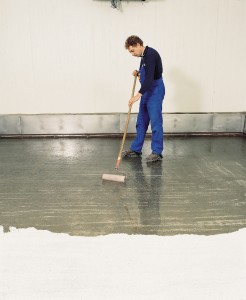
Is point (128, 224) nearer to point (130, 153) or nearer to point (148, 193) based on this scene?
point (148, 193)

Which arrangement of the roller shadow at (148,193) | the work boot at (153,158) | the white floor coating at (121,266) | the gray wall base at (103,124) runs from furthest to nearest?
the gray wall base at (103,124) → the work boot at (153,158) → the roller shadow at (148,193) → the white floor coating at (121,266)

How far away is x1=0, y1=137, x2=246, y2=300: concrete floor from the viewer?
1.40 m

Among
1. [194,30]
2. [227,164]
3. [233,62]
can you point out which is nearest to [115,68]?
[194,30]

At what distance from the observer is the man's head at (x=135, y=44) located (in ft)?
9.87

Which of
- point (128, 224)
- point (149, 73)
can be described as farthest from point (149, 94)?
point (128, 224)

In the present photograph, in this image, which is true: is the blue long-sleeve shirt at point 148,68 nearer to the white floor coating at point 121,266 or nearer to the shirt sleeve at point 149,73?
the shirt sleeve at point 149,73

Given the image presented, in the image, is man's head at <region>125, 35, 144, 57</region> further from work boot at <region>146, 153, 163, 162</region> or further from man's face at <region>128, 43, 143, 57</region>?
work boot at <region>146, 153, 163, 162</region>

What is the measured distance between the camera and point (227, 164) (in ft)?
10.9

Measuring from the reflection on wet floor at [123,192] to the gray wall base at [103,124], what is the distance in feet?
2.53

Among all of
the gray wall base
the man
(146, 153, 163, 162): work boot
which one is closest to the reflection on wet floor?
(146, 153, 163, 162): work boot

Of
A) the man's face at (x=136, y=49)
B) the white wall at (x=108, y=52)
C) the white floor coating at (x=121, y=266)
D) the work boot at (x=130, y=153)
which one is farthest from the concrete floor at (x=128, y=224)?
the white wall at (x=108, y=52)

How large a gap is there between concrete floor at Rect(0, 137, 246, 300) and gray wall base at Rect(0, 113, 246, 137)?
127 cm

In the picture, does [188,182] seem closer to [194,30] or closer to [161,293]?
[161,293]

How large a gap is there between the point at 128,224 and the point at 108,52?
334 centimetres
